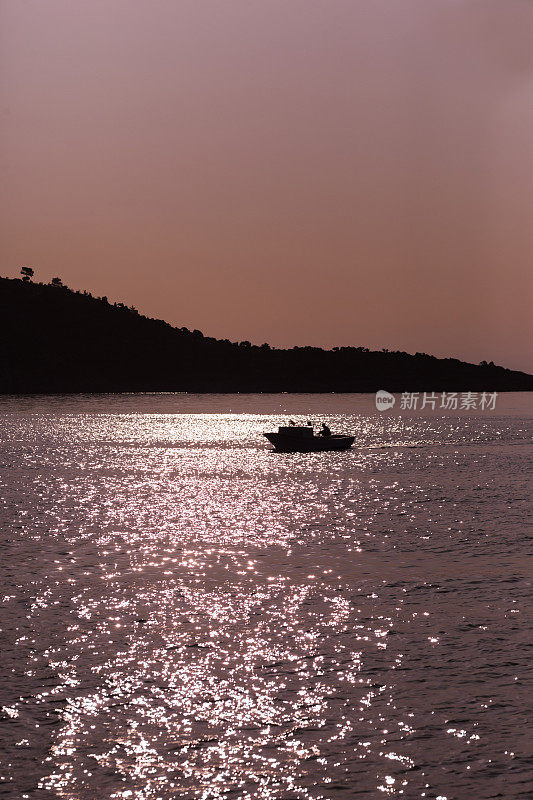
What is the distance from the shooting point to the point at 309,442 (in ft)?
Answer: 301

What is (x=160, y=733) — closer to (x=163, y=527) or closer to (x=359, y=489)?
(x=163, y=527)

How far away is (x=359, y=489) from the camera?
59625 millimetres

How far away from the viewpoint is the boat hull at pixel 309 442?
90.9 meters

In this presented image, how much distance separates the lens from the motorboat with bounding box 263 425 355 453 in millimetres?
90938

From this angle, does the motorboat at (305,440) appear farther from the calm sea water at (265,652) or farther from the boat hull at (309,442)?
the calm sea water at (265,652)

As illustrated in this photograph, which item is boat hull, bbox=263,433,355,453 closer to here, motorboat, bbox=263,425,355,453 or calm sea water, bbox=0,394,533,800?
motorboat, bbox=263,425,355,453

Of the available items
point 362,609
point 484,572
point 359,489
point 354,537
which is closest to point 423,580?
point 484,572

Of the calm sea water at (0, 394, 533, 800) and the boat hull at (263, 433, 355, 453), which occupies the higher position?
the boat hull at (263, 433, 355, 453)

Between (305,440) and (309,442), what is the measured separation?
648 millimetres

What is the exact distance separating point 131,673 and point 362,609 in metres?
7.74

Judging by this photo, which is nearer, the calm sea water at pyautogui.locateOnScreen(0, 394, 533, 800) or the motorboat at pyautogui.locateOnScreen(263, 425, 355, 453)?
the calm sea water at pyautogui.locateOnScreen(0, 394, 533, 800)

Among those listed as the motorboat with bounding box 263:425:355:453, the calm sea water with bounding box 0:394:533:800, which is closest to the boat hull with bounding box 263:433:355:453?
the motorboat with bounding box 263:425:355:453

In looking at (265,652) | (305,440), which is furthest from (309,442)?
(265,652)

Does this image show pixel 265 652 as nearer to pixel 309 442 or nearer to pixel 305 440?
pixel 305 440
